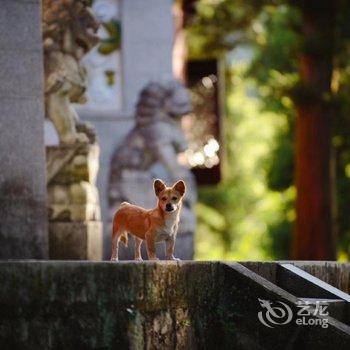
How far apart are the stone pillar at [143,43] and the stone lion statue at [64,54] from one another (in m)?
12.9

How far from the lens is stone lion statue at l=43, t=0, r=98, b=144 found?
15.8 metres

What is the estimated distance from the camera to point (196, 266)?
1081 cm

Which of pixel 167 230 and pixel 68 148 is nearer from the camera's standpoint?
pixel 167 230

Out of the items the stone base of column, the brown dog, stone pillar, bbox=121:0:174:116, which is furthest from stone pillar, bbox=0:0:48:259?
stone pillar, bbox=121:0:174:116

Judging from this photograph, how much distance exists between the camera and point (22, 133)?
13695mm

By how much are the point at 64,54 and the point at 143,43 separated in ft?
43.8

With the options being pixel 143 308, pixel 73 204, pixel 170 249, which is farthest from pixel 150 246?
pixel 73 204

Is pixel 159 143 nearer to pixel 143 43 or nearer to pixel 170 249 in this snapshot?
pixel 143 43

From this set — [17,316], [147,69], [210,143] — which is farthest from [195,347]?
[210,143]

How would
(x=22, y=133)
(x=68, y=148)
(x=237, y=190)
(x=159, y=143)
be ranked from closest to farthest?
A: 1. (x=22, y=133)
2. (x=68, y=148)
3. (x=159, y=143)
4. (x=237, y=190)

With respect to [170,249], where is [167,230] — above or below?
above

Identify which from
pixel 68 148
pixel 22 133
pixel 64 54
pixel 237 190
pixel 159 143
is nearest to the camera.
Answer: pixel 22 133

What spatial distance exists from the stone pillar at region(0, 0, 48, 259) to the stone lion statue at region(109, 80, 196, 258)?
10.7m

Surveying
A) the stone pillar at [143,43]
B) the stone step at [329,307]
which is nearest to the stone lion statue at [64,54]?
the stone step at [329,307]
